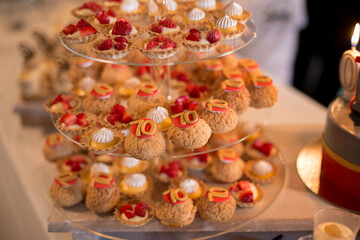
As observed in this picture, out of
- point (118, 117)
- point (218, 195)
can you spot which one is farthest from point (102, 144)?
point (218, 195)

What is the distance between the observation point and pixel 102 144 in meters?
1.56

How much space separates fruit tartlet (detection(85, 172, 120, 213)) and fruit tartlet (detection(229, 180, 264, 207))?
495 mm

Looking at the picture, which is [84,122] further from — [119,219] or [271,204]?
[271,204]

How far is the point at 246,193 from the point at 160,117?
480mm

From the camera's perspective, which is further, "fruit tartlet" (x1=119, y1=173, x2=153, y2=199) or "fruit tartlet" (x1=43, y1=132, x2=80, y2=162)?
"fruit tartlet" (x1=43, y1=132, x2=80, y2=162)

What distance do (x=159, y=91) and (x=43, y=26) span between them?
2400 millimetres

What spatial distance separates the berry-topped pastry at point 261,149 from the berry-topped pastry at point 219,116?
45cm

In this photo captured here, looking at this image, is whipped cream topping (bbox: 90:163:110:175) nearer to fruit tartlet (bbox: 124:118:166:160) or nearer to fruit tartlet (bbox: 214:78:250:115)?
fruit tartlet (bbox: 124:118:166:160)

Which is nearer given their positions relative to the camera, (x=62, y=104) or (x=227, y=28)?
(x=227, y=28)

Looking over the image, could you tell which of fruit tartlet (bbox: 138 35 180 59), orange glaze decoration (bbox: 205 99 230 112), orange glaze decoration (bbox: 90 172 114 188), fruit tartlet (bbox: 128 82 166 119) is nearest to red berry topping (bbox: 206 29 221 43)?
fruit tartlet (bbox: 138 35 180 59)

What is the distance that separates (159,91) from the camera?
73.4 inches

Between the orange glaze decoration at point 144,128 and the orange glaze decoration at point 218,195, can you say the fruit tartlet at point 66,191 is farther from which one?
the orange glaze decoration at point 218,195

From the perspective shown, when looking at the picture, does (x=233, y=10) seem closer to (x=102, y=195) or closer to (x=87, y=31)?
(x=87, y=31)

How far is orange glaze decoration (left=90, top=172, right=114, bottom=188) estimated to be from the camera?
1.64m
